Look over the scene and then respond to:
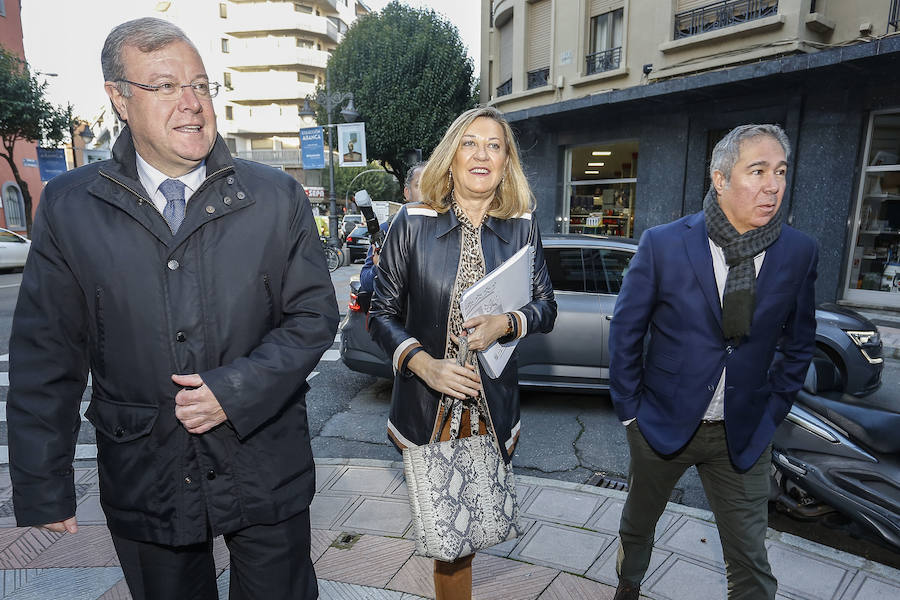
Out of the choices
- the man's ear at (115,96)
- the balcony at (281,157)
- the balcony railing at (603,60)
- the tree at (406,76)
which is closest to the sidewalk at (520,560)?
the man's ear at (115,96)

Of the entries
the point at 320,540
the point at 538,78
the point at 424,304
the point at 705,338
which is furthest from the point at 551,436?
the point at 538,78

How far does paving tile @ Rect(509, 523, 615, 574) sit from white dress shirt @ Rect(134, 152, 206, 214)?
2252mm

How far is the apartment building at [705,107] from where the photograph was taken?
372 inches

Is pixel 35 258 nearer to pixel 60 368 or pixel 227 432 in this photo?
pixel 60 368

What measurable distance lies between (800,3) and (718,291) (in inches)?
410

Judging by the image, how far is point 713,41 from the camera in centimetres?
1083

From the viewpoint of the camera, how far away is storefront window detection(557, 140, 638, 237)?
13.6 metres

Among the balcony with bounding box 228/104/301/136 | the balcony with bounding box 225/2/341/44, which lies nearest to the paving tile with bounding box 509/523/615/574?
the balcony with bounding box 228/104/301/136

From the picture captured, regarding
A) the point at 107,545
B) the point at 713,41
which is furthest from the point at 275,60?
the point at 107,545

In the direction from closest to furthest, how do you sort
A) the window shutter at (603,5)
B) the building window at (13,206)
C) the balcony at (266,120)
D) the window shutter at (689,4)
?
the window shutter at (689,4), the window shutter at (603,5), the building window at (13,206), the balcony at (266,120)

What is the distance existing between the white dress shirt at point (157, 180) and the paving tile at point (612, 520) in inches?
101

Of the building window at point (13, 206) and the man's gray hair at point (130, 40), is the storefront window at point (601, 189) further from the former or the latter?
the building window at point (13, 206)

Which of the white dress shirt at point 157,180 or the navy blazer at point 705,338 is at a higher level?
the white dress shirt at point 157,180

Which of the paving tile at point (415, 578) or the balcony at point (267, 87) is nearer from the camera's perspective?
the paving tile at point (415, 578)
